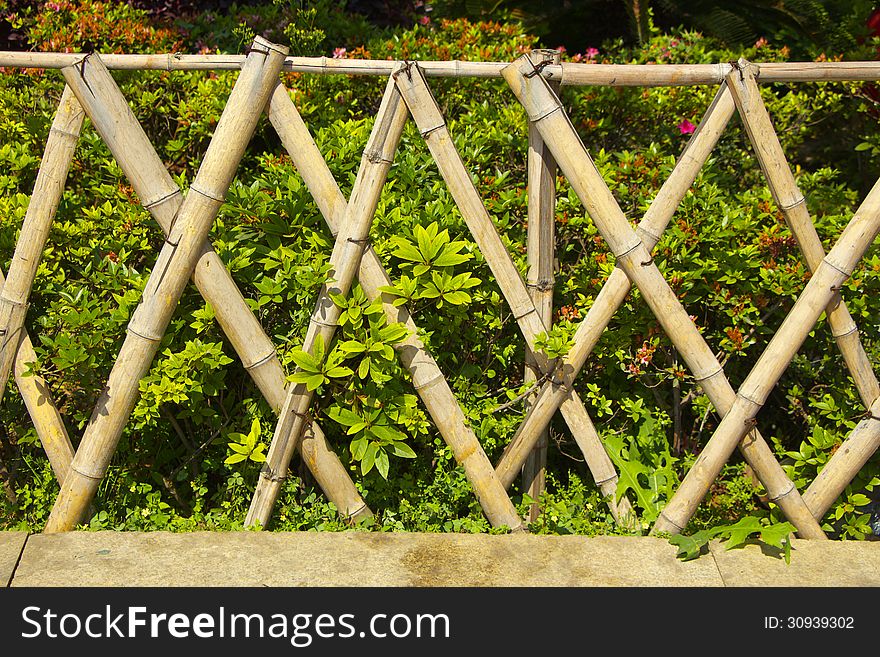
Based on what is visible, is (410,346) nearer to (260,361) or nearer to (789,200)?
(260,361)

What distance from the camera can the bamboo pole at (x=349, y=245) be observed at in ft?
10.00

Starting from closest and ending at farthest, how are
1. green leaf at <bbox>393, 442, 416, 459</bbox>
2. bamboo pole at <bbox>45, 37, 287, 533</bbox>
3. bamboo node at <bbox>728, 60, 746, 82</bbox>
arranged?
bamboo pole at <bbox>45, 37, 287, 533</bbox>
bamboo node at <bbox>728, 60, 746, 82</bbox>
green leaf at <bbox>393, 442, 416, 459</bbox>

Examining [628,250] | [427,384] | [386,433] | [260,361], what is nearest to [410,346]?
[427,384]

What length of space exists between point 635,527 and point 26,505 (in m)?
2.30

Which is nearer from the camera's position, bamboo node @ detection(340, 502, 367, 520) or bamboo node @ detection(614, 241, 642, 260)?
bamboo node @ detection(614, 241, 642, 260)

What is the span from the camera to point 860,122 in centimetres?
515

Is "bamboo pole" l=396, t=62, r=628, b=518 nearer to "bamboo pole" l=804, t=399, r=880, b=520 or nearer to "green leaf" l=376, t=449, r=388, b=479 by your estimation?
"green leaf" l=376, t=449, r=388, b=479

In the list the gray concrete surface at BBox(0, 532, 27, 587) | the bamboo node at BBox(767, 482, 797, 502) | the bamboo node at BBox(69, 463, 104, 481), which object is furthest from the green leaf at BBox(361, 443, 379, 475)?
the bamboo node at BBox(767, 482, 797, 502)

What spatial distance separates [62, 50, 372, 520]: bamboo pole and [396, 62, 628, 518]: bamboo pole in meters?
0.69

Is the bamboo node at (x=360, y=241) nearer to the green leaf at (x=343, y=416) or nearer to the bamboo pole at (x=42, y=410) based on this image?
the green leaf at (x=343, y=416)

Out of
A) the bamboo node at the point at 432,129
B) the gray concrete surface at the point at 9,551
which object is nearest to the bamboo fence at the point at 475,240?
the bamboo node at the point at 432,129

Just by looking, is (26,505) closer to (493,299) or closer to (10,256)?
(10,256)

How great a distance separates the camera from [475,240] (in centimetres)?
321

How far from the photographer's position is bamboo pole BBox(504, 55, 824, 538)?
9.98ft
